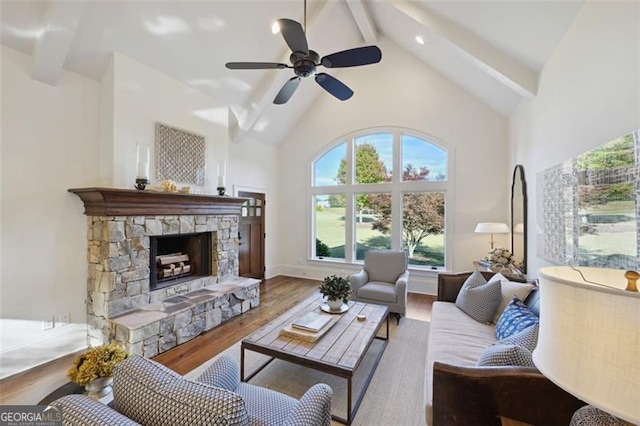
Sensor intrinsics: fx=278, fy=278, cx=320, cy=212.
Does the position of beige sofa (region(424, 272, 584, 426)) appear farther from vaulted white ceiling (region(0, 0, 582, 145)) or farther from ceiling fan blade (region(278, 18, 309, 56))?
vaulted white ceiling (region(0, 0, 582, 145))

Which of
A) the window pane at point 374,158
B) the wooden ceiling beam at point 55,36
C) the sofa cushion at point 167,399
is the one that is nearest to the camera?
the sofa cushion at point 167,399

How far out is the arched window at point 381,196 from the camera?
5.20 m

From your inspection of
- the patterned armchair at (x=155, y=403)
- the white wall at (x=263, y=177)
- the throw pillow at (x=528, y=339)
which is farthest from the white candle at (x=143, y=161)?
the throw pillow at (x=528, y=339)

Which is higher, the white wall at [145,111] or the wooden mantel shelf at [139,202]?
Answer: the white wall at [145,111]

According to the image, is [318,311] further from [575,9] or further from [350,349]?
[575,9]

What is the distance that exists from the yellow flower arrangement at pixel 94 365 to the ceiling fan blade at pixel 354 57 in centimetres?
266

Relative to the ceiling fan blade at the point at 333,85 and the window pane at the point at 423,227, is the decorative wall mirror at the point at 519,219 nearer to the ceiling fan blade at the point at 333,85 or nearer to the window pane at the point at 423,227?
the window pane at the point at 423,227

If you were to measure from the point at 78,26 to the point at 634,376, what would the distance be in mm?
4382

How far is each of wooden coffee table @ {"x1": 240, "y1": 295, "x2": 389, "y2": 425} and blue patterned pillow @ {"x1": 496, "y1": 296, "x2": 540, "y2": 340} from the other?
39.4 inches

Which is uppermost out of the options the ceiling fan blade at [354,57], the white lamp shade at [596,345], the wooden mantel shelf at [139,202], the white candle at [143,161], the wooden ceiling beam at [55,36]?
the wooden ceiling beam at [55,36]

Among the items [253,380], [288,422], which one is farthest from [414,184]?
[288,422]

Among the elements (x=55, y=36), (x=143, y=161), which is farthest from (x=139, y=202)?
(x=55, y=36)

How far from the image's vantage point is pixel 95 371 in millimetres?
1389

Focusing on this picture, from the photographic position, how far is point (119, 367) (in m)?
1.09
